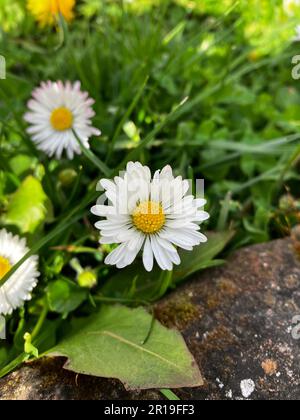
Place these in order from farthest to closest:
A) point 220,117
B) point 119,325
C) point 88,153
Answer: point 220,117, point 88,153, point 119,325

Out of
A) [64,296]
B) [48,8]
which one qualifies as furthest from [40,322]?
[48,8]

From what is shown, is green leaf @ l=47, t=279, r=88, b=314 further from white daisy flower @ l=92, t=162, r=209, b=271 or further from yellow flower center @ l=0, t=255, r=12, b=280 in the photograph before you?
white daisy flower @ l=92, t=162, r=209, b=271

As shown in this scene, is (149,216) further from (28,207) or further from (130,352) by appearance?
(28,207)

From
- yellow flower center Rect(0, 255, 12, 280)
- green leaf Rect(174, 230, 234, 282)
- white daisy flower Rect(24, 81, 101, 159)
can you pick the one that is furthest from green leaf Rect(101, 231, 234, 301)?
white daisy flower Rect(24, 81, 101, 159)

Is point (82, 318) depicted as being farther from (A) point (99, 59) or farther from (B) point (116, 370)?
(A) point (99, 59)

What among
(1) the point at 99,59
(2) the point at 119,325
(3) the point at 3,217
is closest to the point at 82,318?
(2) the point at 119,325

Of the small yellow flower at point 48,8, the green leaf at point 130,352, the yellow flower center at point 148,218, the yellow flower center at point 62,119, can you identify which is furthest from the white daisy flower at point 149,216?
the small yellow flower at point 48,8
